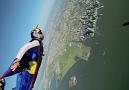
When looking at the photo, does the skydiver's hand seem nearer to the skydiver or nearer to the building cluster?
the skydiver

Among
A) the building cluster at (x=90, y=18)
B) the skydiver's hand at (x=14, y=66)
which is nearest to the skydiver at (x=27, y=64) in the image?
the skydiver's hand at (x=14, y=66)

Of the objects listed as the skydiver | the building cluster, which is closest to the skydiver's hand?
the skydiver

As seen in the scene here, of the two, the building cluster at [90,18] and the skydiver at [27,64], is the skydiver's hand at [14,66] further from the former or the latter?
the building cluster at [90,18]

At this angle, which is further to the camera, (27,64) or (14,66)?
(27,64)

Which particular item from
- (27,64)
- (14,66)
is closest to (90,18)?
(27,64)

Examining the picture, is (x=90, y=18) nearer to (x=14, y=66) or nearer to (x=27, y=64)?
(x=27, y=64)

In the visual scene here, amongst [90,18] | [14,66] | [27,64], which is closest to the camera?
[14,66]

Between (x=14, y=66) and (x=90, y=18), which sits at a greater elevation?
(x=90, y=18)

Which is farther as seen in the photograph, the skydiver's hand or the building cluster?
the building cluster

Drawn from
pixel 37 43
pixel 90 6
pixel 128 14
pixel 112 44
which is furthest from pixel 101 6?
pixel 37 43

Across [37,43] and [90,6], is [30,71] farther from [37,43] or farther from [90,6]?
[90,6]
